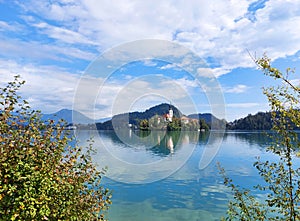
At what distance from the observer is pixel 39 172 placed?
2652 mm

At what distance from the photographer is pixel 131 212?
12867mm

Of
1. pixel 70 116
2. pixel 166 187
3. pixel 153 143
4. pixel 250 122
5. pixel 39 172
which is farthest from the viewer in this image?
pixel 250 122

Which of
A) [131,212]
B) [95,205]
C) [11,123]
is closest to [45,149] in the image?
[11,123]

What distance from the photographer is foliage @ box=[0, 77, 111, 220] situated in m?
2.58

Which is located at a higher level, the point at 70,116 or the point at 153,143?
the point at 70,116

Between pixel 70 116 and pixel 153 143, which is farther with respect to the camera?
pixel 153 143

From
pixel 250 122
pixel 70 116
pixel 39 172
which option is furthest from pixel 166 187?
pixel 250 122

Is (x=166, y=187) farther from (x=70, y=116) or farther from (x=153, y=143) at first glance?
(x=153, y=143)

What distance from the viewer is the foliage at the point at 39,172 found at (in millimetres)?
2580

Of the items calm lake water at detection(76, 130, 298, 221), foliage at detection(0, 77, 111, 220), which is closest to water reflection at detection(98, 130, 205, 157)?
calm lake water at detection(76, 130, 298, 221)

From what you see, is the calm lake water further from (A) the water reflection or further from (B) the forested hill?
(B) the forested hill

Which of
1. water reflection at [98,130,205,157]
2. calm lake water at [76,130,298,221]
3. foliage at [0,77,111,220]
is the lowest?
calm lake water at [76,130,298,221]

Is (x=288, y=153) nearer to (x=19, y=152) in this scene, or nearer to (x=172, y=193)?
(x=19, y=152)

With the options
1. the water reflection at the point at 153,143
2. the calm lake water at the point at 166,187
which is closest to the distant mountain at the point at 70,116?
the calm lake water at the point at 166,187
